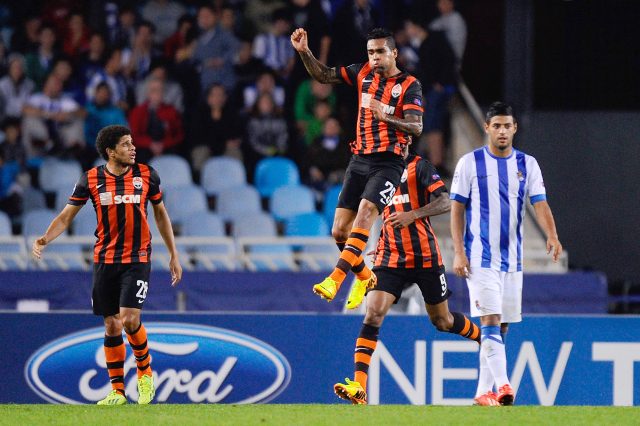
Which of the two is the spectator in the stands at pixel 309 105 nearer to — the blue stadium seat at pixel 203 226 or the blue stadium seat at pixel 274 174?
the blue stadium seat at pixel 274 174

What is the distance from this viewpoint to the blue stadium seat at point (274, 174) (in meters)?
14.6

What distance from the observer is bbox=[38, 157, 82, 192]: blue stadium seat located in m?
14.4

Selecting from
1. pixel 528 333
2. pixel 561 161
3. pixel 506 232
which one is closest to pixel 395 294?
pixel 506 232

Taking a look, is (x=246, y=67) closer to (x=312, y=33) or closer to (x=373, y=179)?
(x=312, y=33)

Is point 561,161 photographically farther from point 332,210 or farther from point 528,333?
point 528,333

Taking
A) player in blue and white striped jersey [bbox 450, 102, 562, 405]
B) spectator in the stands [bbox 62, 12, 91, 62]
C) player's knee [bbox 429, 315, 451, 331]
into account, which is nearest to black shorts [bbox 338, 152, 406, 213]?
player in blue and white striped jersey [bbox 450, 102, 562, 405]

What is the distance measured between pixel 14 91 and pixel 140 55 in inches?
59.3

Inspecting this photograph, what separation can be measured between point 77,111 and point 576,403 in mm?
7071

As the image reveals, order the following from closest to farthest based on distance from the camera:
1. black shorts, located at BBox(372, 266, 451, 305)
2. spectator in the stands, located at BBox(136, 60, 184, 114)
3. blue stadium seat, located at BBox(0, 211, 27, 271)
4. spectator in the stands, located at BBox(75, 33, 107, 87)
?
black shorts, located at BBox(372, 266, 451, 305) → blue stadium seat, located at BBox(0, 211, 27, 271) → spectator in the stands, located at BBox(136, 60, 184, 114) → spectator in the stands, located at BBox(75, 33, 107, 87)

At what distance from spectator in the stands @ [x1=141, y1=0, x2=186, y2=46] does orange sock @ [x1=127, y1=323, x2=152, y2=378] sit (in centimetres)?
749

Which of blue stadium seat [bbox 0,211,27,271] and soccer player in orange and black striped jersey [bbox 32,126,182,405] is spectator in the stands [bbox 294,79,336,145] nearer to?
blue stadium seat [bbox 0,211,27,271]

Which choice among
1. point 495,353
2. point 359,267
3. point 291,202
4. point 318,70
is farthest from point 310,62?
point 291,202

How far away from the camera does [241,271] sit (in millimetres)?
12289

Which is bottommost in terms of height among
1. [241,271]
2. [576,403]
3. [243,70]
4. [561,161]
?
[576,403]
